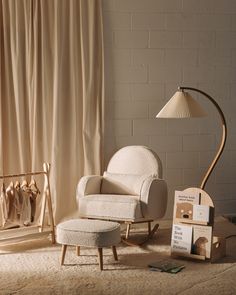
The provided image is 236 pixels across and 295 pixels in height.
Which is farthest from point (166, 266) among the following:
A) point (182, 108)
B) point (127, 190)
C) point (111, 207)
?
point (182, 108)

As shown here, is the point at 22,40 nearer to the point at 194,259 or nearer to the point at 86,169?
the point at 86,169

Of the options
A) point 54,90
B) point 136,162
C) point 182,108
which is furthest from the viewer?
point 54,90

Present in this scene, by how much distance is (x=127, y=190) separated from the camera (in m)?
4.34

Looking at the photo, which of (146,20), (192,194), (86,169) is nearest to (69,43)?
(146,20)

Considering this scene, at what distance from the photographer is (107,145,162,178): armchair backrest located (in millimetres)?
4348

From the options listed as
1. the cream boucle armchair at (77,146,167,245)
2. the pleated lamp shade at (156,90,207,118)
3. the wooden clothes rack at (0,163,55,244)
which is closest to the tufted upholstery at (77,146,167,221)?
the cream boucle armchair at (77,146,167,245)

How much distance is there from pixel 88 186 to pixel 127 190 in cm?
33

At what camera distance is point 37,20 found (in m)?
4.52

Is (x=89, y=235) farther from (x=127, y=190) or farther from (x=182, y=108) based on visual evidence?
(x=182, y=108)

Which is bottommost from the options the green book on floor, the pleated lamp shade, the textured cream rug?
the textured cream rug

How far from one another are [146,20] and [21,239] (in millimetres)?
2221

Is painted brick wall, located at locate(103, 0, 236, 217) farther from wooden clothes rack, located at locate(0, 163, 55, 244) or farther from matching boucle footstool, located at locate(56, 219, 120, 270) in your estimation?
matching boucle footstool, located at locate(56, 219, 120, 270)

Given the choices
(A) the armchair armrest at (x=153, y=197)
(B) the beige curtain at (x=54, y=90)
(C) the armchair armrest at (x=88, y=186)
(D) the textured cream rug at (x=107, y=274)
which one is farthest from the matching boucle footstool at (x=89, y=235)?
(B) the beige curtain at (x=54, y=90)

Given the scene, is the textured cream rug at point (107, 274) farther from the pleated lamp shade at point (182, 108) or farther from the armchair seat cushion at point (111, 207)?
the pleated lamp shade at point (182, 108)
